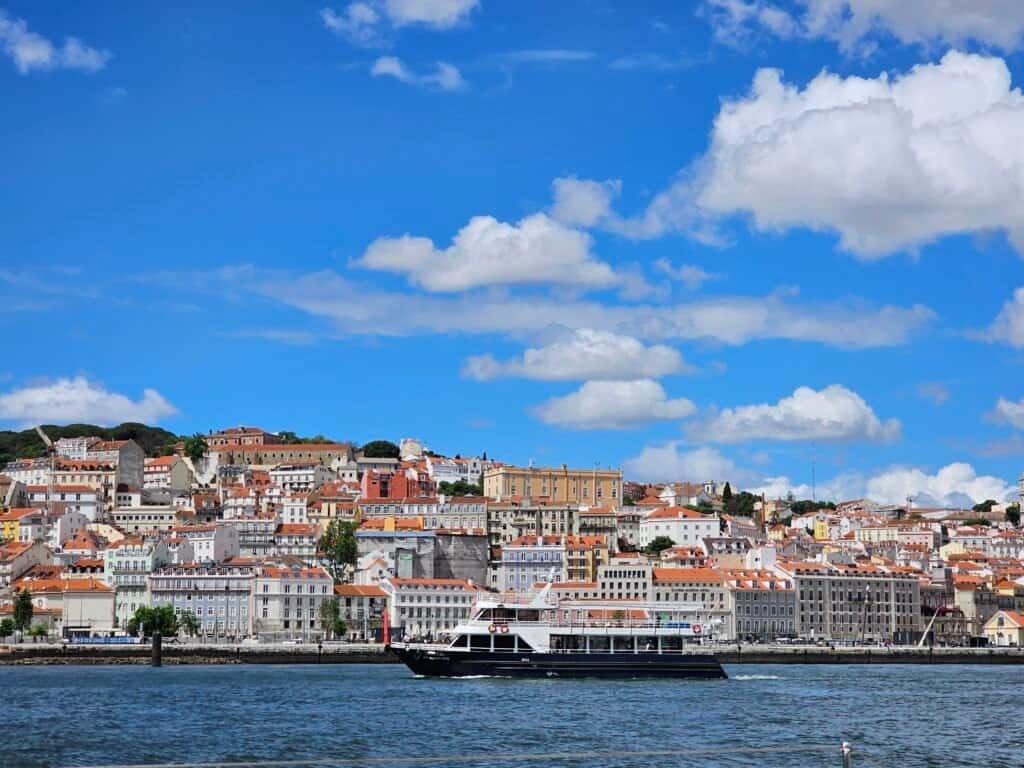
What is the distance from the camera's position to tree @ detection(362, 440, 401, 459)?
164m

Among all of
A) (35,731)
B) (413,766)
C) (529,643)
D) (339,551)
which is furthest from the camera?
(339,551)

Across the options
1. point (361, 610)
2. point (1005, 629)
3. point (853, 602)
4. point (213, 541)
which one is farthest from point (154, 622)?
point (1005, 629)

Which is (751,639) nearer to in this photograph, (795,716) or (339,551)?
(339,551)

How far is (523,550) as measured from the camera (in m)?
112

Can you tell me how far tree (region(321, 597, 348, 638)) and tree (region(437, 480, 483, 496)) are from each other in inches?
1672

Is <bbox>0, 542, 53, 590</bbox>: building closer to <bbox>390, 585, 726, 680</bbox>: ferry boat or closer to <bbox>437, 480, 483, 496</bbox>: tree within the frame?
<bbox>437, 480, 483, 496</bbox>: tree

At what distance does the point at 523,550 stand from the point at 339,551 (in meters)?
13.1

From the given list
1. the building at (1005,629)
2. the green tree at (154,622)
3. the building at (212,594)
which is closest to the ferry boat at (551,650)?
the green tree at (154,622)

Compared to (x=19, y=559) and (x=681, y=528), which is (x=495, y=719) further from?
(x=681, y=528)

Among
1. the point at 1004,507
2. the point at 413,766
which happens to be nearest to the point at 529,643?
the point at 413,766

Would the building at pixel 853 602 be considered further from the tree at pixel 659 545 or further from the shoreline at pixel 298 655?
the tree at pixel 659 545

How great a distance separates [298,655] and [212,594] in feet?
56.5

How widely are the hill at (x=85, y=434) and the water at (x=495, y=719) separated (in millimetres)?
112367

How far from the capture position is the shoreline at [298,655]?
3191 inches
